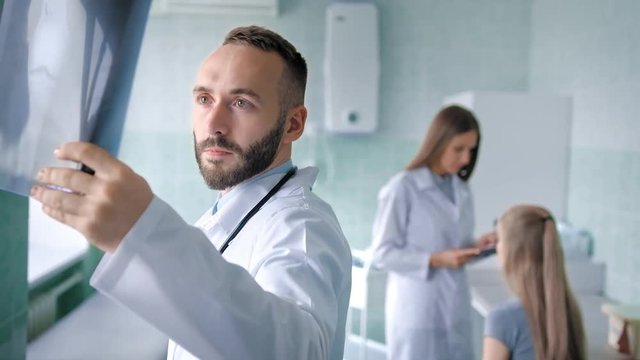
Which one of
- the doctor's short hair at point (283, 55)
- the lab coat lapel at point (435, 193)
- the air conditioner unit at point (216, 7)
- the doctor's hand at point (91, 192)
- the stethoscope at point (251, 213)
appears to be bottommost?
the lab coat lapel at point (435, 193)

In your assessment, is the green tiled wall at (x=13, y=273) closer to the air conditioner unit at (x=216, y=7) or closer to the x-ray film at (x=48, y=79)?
the x-ray film at (x=48, y=79)

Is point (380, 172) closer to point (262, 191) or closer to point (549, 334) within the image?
point (549, 334)

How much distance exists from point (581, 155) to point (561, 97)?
0.20 meters

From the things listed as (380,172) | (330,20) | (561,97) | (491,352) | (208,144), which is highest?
(330,20)

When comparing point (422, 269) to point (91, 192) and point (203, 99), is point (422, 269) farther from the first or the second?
point (91, 192)

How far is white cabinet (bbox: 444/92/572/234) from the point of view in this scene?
1896mm

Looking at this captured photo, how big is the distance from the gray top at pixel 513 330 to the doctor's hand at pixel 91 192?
2.90 ft

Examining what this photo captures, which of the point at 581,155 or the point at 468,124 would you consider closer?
the point at 468,124

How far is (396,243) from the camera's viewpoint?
1387 mm

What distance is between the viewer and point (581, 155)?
1.91 metres

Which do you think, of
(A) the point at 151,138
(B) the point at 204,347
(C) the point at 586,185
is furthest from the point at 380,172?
(B) the point at 204,347

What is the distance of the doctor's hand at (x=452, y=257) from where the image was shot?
52.2 inches

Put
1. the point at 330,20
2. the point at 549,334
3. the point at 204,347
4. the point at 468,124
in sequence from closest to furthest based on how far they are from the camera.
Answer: the point at 204,347 → the point at 549,334 → the point at 468,124 → the point at 330,20

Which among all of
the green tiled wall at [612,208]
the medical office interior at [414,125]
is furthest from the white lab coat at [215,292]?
the green tiled wall at [612,208]
